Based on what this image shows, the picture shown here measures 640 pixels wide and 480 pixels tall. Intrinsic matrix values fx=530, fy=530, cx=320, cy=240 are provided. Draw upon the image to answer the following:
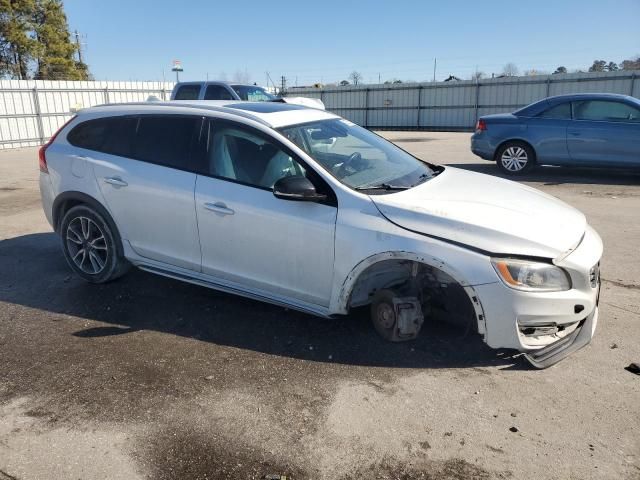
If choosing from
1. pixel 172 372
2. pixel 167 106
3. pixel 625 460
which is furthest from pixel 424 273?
pixel 167 106

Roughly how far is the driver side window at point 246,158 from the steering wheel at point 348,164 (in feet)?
0.99

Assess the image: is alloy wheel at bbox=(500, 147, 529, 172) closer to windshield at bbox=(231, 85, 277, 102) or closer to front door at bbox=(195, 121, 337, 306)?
windshield at bbox=(231, 85, 277, 102)

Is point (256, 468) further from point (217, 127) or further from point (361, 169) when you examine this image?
point (217, 127)

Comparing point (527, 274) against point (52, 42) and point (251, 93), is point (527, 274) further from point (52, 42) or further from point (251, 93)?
point (52, 42)

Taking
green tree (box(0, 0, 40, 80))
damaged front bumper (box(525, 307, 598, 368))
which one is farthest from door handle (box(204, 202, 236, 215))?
green tree (box(0, 0, 40, 80))

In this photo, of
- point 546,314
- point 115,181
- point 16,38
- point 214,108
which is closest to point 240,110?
point 214,108

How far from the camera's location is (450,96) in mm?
27984

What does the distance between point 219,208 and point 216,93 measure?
10697mm

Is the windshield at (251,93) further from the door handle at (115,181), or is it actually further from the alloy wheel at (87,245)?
the door handle at (115,181)

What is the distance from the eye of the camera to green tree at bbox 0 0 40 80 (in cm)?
2972

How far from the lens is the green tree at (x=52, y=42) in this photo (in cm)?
3173

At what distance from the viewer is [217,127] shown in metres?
4.34

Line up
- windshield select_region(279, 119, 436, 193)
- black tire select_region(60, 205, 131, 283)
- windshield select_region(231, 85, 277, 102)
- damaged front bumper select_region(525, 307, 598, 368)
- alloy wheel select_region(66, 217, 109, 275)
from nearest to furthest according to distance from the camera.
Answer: damaged front bumper select_region(525, 307, 598, 368), windshield select_region(279, 119, 436, 193), black tire select_region(60, 205, 131, 283), alloy wheel select_region(66, 217, 109, 275), windshield select_region(231, 85, 277, 102)

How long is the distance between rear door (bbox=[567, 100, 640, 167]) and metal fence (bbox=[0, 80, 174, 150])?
19.8 m
